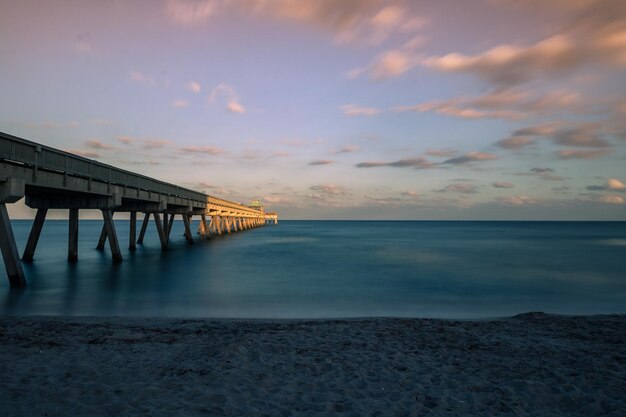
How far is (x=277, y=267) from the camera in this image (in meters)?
25.6

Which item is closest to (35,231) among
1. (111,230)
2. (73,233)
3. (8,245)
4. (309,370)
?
(73,233)

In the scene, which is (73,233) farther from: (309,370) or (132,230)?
(309,370)

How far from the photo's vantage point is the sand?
15.2 ft

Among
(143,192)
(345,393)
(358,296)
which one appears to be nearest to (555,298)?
(358,296)

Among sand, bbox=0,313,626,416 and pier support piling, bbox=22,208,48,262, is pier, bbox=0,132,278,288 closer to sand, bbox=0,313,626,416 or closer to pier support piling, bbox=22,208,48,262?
pier support piling, bbox=22,208,48,262

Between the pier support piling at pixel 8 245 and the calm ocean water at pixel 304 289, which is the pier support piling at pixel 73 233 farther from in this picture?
the pier support piling at pixel 8 245

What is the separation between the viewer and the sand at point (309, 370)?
4.64 metres

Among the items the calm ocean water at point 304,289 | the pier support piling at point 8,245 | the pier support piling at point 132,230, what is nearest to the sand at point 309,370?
the calm ocean water at point 304,289

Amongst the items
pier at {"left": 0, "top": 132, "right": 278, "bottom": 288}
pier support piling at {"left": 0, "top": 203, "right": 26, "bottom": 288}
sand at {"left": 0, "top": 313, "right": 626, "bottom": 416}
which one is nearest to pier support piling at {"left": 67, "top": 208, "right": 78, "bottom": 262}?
pier at {"left": 0, "top": 132, "right": 278, "bottom": 288}

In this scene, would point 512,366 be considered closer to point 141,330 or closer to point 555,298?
point 141,330

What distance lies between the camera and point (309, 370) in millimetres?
5867

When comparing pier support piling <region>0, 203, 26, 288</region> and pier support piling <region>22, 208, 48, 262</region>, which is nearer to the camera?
pier support piling <region>0, 203, 26, 288</region>

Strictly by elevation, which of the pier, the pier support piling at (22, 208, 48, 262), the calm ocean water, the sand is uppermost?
the pier

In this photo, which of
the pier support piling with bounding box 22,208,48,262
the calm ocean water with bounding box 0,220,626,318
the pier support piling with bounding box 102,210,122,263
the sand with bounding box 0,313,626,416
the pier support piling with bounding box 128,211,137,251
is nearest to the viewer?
the sand with bounding box 0,313,626,416
